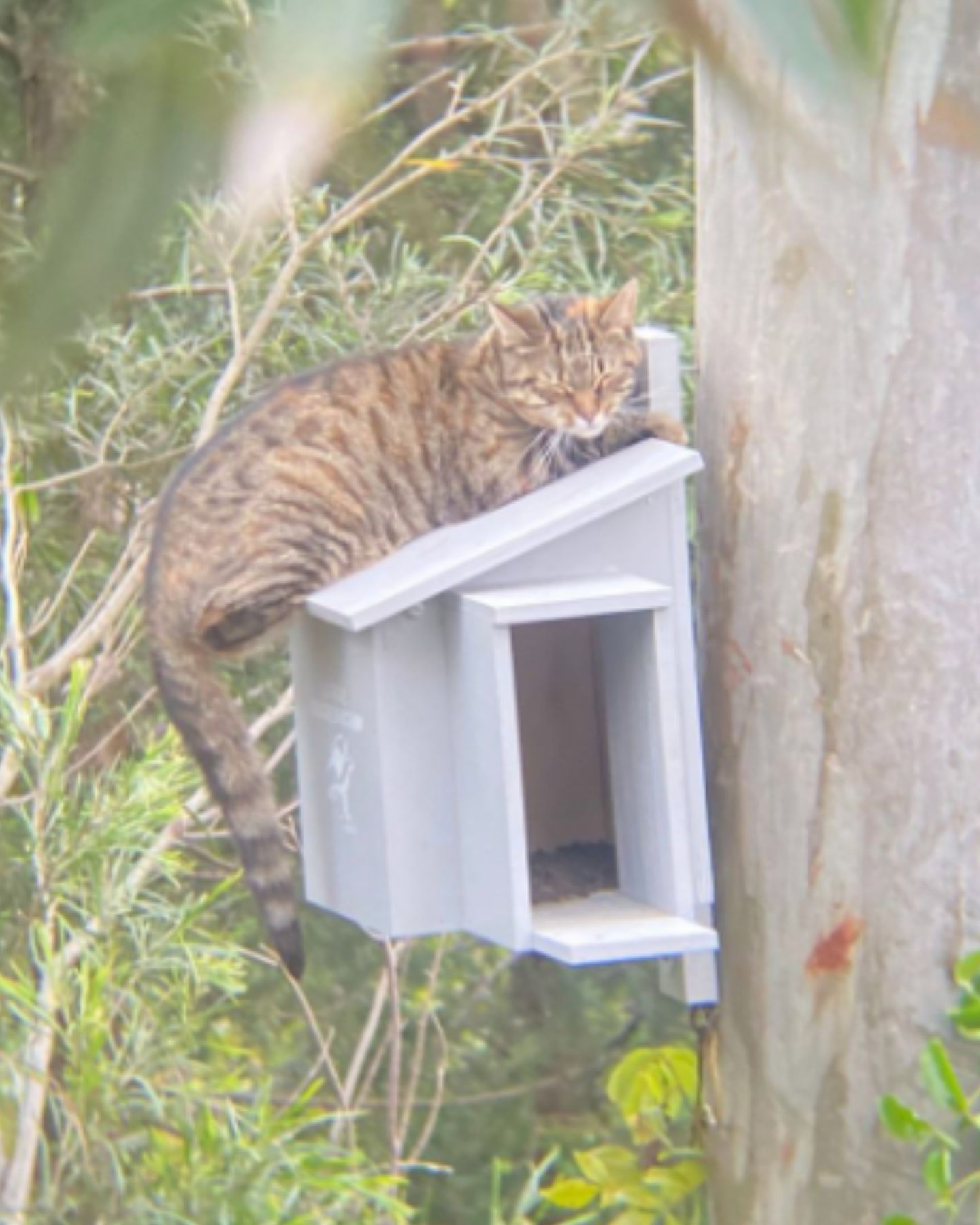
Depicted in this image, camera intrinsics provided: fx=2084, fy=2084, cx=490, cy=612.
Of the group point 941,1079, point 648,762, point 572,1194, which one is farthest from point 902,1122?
point 572,1194

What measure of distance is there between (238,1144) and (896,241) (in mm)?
1361

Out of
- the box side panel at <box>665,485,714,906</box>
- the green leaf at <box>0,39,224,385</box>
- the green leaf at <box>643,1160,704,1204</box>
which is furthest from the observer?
the green leaf at <box>643,1160,704,1204</box>

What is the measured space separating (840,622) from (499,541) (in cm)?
31

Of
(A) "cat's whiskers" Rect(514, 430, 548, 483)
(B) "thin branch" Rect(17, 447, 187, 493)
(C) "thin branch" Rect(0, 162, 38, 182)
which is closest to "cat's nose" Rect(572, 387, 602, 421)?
(A) "cat's whiskers" Rect(514, 430, 548, 483)

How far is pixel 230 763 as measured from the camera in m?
2.39

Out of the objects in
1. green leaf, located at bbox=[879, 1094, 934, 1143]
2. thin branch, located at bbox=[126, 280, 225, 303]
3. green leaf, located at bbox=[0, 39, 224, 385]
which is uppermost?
thin branch, located at bbox=[126, 280, 225, 303]

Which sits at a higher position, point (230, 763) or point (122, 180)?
point (122, 180)

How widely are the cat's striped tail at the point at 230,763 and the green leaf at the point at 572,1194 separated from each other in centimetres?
41

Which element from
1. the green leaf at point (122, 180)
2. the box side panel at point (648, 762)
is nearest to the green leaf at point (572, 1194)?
the box side panel at point (648, 762)

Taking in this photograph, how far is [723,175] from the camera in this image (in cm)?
189

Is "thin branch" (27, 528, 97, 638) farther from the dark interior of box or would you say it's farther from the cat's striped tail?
the dark interior of box

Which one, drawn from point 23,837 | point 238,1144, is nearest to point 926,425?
point 238,1144

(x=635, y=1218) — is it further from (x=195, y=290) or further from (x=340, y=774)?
(x=195, y=290)

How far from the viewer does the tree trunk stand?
5.77 feet
